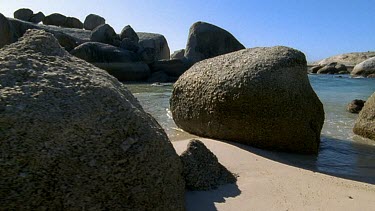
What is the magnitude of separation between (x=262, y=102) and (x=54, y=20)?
35.1 metres

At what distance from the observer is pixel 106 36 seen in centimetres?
2656

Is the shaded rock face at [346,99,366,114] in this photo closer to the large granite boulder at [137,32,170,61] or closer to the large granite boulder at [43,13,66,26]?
the large granite boulder at [137,32,170,61]

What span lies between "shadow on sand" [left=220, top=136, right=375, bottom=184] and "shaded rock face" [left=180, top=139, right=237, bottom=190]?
1476mm

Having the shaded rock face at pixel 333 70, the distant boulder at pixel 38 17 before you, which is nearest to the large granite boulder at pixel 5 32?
the distant boulder at pixel 38 17

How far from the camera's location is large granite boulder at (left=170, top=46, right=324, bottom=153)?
5020mm

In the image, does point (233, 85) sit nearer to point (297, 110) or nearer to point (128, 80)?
point (297, 110)

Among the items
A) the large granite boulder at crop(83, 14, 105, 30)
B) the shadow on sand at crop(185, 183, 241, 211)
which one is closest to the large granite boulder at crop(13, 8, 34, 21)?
the large granite boulder at crop(83, 14, 105, 30)

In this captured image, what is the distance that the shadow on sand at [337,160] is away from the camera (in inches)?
175

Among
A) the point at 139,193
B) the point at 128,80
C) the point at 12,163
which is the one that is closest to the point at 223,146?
the point at 139,193

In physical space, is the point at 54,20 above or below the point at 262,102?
above

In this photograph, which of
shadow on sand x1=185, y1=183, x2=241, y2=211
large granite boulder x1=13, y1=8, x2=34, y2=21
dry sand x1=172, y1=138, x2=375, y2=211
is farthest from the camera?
large granite boulder x1=13, y1=8, x2=34, y2=21

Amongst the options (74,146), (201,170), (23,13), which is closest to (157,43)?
(23,13)

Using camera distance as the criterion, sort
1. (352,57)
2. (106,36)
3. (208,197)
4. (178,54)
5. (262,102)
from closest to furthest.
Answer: (208,197) < (262,102) < (106,36) < (178,54) < (352,57)

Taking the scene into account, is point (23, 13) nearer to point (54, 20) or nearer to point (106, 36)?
point (54, 20)
